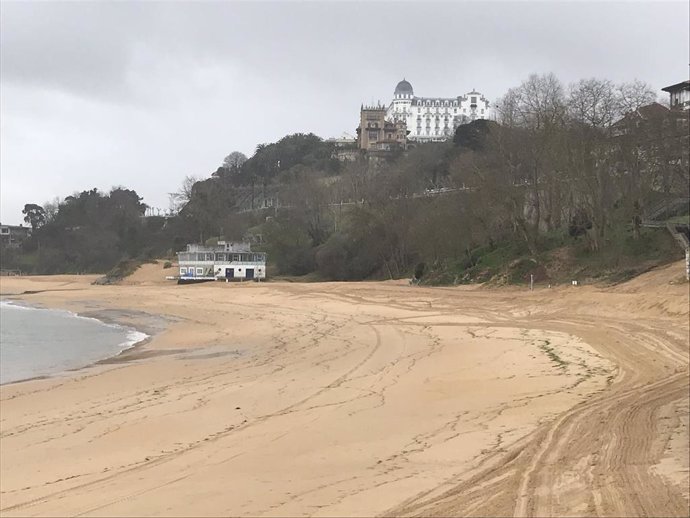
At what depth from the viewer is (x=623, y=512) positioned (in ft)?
17.0

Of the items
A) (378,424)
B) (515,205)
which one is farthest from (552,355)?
(515,205)

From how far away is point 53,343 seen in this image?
24984 millimetres

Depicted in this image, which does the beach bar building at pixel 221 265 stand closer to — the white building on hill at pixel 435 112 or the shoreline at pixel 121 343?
the shoreline at pixel 121 343

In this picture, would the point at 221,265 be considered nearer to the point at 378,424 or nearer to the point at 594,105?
the point at 594,105

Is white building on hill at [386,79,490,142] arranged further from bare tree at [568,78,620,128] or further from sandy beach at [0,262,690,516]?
sandy beach at [0,262,690,516]

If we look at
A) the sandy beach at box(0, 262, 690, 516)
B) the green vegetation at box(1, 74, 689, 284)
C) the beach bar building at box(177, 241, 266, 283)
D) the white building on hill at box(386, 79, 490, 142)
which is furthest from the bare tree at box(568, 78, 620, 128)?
the white building on hill at box(386, 79, 490, 142)

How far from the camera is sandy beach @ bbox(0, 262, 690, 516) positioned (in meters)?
6.14

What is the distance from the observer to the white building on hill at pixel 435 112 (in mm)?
160500

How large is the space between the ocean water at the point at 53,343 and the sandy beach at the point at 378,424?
144 cm

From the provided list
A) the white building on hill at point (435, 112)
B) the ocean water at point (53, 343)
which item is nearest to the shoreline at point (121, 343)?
the ocean water at point (53, 343)

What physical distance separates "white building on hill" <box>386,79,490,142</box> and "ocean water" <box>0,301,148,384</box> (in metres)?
133

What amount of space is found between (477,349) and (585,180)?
19136 millimetres

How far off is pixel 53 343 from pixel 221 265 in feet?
141

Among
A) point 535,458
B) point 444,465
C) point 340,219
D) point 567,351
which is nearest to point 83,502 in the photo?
point 444,465
